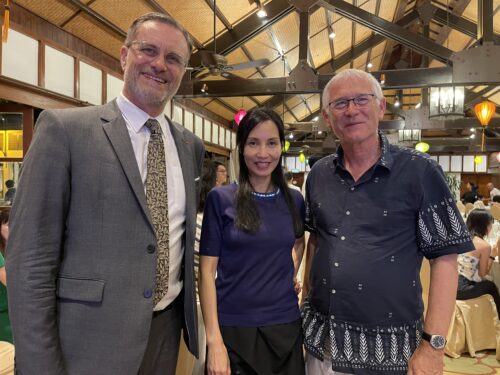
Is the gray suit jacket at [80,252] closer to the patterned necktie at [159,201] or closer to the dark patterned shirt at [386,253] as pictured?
the patterned necktie at [159,201]

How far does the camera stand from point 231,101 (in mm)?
11383

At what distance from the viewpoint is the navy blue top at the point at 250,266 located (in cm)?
156

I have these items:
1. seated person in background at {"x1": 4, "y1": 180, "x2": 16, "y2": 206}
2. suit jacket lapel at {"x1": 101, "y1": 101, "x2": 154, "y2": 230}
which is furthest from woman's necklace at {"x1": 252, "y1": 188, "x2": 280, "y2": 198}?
seated person in background at {"x1": 4, "y1": 180, "x2": 16, "y2": 206}

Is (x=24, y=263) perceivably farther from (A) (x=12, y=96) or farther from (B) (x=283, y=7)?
(B) (x=283, y=7)

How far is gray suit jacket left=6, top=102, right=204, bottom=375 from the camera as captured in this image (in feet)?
3.65

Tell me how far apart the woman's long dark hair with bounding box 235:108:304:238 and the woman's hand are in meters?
0.47

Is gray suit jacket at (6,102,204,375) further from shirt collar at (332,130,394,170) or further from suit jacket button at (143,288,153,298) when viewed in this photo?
shirt collar at (332,130,394,170)

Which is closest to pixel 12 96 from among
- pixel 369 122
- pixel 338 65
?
pixel 369 122

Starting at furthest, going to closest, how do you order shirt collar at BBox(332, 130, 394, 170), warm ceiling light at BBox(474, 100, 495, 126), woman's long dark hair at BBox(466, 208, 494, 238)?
warm ceiling light at BBox(474, 100, 495, 126), woman's long dark hair at BBox(466, 208, 494, 238), shirt collar at BBox(332, 130, 394, 170)

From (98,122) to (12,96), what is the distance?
416 centimetres

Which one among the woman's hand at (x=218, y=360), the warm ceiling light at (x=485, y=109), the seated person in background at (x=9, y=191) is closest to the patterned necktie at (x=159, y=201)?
the woman's hand at (x=218, y=360)

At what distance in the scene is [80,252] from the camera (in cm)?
119

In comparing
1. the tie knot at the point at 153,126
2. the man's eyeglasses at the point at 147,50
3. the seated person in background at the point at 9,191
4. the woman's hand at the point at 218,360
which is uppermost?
the man's eyeglasses at the point at 147,50

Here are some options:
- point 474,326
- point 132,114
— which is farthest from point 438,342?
point 474,326
